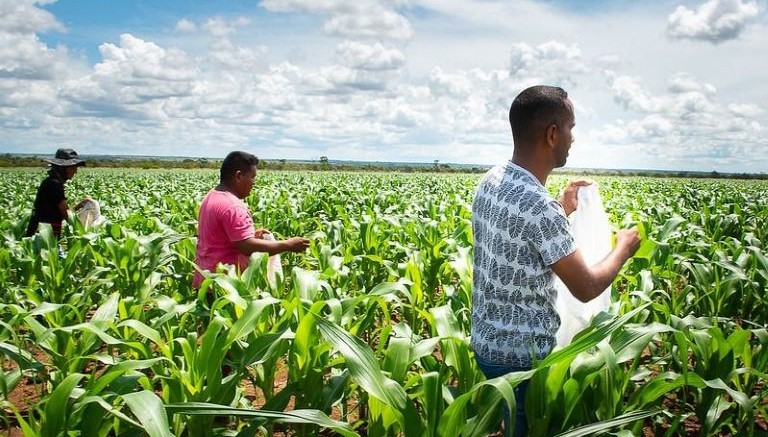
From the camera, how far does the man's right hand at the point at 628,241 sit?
2086mm

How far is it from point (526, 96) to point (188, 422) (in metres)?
1.90

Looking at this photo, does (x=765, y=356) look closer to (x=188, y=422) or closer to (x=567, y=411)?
(x=567, y=411)

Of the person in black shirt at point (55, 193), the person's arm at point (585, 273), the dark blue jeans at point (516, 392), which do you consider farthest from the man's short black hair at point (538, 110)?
the person in black shirt at point (55, 193)

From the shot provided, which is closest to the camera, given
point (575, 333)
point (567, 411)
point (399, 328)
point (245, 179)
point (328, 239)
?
point (567, 411)

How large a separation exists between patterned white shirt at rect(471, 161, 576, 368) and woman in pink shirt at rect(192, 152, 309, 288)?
2.28 metres

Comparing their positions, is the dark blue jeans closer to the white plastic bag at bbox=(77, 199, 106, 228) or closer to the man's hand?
the man's hand

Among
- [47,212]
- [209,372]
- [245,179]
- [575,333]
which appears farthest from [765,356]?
[47,212]

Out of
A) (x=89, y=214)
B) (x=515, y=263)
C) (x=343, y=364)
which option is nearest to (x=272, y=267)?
(x=343, y=364)

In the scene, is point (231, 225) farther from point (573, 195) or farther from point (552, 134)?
point (552, 134)

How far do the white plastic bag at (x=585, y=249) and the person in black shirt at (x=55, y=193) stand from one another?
5628 mm

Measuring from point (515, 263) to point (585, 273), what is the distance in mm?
230

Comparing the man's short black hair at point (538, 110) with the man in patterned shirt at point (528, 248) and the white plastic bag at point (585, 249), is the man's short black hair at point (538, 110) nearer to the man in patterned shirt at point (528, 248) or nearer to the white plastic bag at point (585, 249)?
the man in patterned shirt at point (528, 248)

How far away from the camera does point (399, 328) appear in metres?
3.12

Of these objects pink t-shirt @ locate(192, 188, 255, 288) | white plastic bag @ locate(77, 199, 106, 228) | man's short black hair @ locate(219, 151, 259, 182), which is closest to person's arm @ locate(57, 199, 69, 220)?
white plastic bag @ locate(77, 199, 106, 228)
